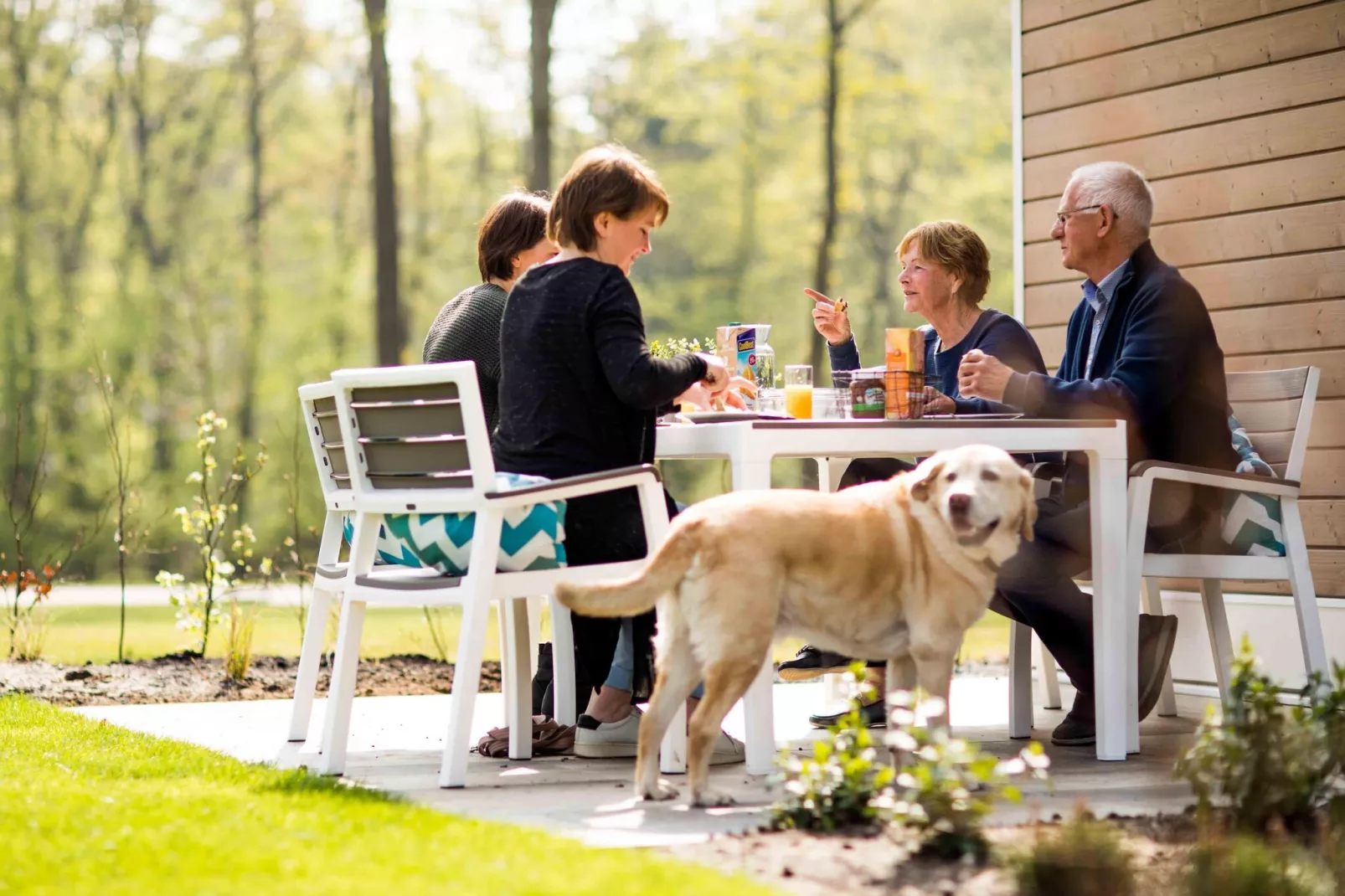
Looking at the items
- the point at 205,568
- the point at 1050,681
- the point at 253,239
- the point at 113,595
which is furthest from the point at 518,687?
the point at 253,239

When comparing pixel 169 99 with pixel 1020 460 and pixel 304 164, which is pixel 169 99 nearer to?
pixel 304 164

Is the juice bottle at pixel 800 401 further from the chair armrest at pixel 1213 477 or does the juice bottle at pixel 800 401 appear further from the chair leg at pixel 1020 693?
the chair leg at pixel 1020 693

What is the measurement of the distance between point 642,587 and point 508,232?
6.75ft

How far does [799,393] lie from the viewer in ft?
14.4

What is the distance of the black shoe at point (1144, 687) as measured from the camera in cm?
459

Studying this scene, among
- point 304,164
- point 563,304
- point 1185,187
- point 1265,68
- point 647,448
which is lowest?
point 647,448

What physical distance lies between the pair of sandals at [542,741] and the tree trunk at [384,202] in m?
12.8

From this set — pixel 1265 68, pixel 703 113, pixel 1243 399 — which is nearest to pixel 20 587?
pixel 1243 399

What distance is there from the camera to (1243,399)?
498cm

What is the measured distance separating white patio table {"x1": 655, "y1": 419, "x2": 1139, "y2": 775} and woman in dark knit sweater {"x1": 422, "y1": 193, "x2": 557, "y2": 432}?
75cm

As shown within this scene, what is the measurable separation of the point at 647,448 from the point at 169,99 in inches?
774

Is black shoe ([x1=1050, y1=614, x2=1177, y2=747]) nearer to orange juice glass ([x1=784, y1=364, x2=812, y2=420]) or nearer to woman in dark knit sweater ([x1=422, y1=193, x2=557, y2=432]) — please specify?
orange juice glass ([x1=784, y1=364, x2=812, y2=420])

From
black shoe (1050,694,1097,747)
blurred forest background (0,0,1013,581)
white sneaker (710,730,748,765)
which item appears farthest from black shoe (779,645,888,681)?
blurred forest background (0,0,1013,581)

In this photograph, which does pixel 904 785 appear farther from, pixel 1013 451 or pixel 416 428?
pixel 416 428
